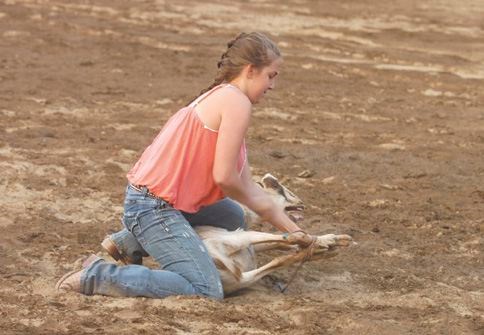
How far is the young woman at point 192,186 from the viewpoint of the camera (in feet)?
17.0

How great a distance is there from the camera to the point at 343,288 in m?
5.74

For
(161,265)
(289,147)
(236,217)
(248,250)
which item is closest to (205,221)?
(236,217)

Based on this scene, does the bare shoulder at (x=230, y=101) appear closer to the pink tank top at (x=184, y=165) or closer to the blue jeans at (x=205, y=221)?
the pink tank top at (x=184, y=165)

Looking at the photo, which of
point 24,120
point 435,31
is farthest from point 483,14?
point 24,120

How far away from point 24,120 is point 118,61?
320 cm

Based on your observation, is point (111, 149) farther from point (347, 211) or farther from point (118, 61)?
point (118, 61)

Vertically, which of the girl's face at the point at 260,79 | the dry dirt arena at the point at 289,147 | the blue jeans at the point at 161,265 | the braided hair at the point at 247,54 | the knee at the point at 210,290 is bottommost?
the dry dirt arena at the point at 289,147

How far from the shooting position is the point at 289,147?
30.0 feet

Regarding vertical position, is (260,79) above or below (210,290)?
above

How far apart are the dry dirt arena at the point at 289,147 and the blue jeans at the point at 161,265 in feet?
0.36

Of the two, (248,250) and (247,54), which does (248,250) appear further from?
(247,54)

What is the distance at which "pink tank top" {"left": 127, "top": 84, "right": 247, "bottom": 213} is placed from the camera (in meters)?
5.26

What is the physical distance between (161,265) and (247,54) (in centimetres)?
119

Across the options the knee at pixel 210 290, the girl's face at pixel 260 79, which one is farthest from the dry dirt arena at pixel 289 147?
the girl's face at pixel 260 79
